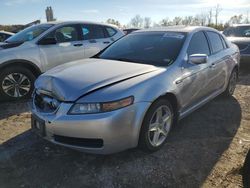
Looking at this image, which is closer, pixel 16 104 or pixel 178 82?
pixel 178 82

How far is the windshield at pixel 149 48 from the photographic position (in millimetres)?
4301

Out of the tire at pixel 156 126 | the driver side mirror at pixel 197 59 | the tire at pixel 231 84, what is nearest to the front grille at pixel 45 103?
the tire at pixel 156 126

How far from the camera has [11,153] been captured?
3.89 meters

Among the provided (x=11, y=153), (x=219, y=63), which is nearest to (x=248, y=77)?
(x=219, y=63)

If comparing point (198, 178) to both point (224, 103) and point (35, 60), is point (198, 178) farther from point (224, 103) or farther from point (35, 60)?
point (35, 60)

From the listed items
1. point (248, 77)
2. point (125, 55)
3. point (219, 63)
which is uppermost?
point (125, 55)

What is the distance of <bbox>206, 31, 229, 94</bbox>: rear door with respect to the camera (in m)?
5.05

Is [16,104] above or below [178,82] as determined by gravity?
below

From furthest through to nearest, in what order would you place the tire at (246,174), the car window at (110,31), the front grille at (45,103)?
the car window at (110,31) < the front grille at (45,103) < the tire at (246,174)

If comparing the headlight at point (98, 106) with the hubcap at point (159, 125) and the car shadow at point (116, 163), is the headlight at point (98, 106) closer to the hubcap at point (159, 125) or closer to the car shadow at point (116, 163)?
the hubcap at point (159, 125)

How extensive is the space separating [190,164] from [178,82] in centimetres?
107

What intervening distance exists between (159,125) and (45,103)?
144 centimetres

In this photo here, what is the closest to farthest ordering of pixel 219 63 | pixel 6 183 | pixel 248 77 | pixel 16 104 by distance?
pixel 6 183, pixel 219 63, pixel 16 104, pixel 248 77

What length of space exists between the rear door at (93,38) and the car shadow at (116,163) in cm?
319
